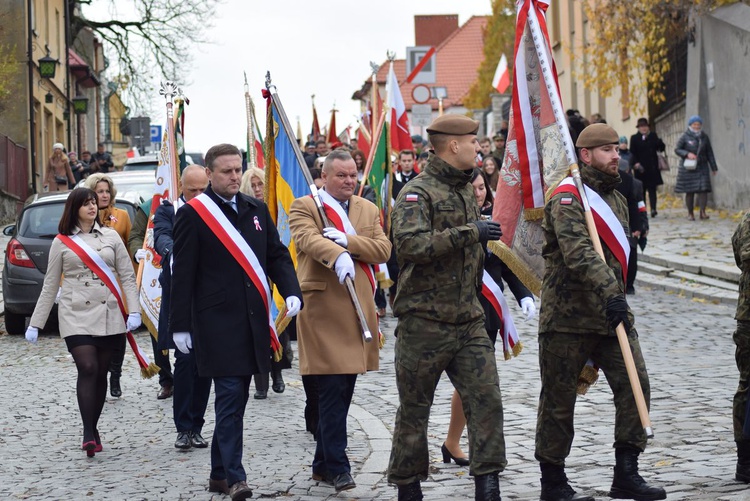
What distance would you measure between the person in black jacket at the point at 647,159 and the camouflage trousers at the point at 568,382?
20.3 m

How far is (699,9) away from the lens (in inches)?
1048

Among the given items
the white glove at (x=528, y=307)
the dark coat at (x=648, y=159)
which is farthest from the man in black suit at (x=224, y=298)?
the dark coat at (x=648, y=159)

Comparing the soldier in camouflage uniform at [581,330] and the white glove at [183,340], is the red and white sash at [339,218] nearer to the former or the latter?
the white glove at [183,340]

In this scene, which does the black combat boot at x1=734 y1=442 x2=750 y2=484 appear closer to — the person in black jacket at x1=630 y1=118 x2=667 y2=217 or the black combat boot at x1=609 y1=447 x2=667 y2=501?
the black combat boot at x1=609 y1=447 x2=667 y2=501

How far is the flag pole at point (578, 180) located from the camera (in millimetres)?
6496

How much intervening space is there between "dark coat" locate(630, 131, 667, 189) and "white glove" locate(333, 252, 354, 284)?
65.4 feet

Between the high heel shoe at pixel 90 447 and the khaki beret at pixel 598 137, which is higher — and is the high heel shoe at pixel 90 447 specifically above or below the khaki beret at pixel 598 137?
below

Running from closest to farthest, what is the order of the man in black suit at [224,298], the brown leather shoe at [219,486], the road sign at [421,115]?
1. the man in black suit at [224,298]
2. the brown leather shoe at [219,486]
3. the road sign at [421,115]

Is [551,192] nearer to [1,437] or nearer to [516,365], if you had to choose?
[1,437]

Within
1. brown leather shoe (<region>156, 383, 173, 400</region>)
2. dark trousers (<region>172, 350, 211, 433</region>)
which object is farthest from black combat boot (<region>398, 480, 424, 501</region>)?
brown leather shoe (<region>156, 383, 173, 400</region>)

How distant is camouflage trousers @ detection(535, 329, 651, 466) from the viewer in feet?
21.8

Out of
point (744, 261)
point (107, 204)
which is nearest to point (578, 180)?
point (744, 261)

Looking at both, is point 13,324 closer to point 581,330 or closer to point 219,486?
point 219,486

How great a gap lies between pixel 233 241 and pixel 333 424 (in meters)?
1.15
